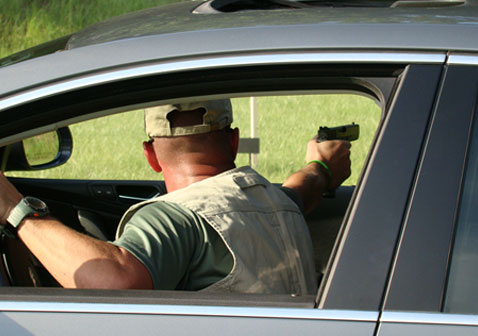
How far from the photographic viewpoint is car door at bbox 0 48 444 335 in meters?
1.35

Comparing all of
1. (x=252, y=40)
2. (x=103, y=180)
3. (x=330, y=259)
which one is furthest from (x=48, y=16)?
(x=330, y=259)

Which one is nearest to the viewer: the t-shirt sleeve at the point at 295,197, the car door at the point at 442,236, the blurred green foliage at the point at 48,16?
the car door at the point at 442,236

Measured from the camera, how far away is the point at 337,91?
1634 millimetres

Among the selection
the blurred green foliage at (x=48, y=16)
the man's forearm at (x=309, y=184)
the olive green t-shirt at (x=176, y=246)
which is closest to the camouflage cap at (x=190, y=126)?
the olive green t-shirt at (x=176, y=246)

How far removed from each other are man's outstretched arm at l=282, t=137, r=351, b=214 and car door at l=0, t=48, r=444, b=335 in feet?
3.44

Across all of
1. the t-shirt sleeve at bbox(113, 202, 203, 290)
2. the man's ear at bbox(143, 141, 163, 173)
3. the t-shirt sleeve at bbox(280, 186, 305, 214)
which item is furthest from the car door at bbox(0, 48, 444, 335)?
the t-shirt sleeve at bbox(280, 186, 305, 214)

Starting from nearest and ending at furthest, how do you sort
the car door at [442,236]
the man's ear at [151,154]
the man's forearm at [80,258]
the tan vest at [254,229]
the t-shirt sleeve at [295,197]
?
the car door at [442,236], the man's forearm at [80,258], the tan vest at [254,229], the man's ear at [151,154], the t-shirt sleeve at [295,197]

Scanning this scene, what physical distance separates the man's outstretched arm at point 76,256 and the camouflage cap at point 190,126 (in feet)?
1.42

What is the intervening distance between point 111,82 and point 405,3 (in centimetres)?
100

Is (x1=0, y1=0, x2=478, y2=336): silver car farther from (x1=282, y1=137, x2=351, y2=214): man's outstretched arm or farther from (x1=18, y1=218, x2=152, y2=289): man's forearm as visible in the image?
(x1=282, y1=137, x2=351, y2=214): man's outstretched arm

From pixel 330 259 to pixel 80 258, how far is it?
0.60 m

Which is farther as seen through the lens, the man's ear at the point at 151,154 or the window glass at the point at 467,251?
the man's ear at the point at 151,154

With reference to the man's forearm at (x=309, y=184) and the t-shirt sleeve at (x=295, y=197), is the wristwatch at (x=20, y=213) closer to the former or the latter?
the t-shirt sleeve at (x=295, y=197)

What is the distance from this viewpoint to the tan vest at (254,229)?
1.81 metres
